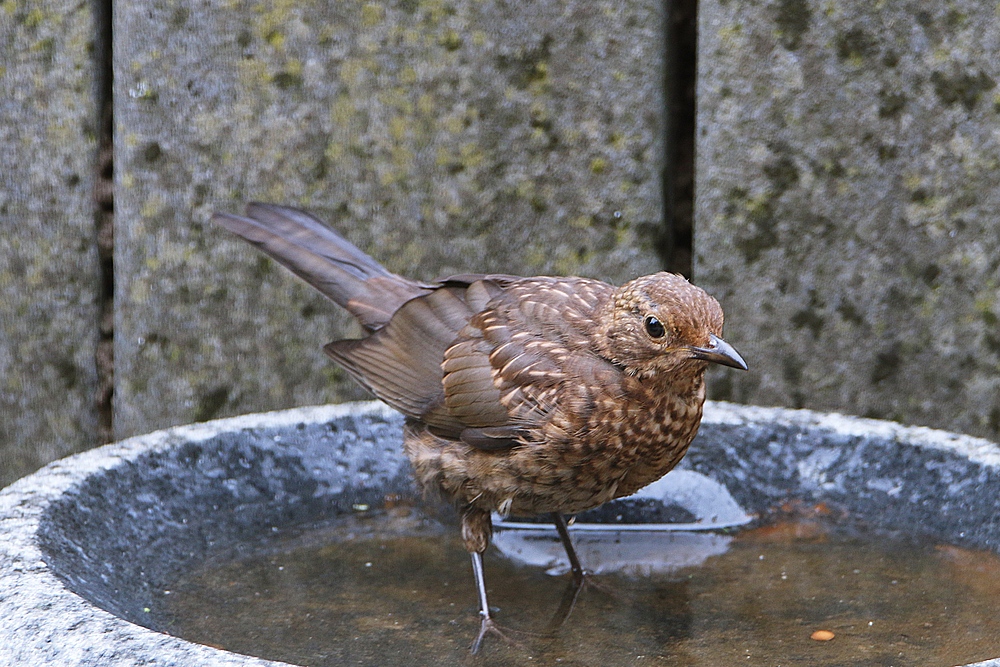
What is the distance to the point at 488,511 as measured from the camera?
2.92 metres

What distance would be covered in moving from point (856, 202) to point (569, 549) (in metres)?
1.83

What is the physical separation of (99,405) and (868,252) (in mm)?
2779

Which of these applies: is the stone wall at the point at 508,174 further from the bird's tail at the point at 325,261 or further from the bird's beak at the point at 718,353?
the bird's beak at the point at 718,353

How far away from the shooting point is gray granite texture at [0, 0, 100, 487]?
13.6 ft

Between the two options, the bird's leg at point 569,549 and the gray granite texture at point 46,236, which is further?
the gray granite texture at point 46,236

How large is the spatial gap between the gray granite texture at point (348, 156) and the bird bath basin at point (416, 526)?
1.01 metres

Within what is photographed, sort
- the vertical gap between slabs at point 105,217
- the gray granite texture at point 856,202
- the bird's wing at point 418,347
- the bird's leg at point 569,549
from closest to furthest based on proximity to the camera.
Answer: the bird's leg at point 569,549 < the bird's wing at point 418,347 < the gray granite texture at point 856,202 < the vertical gap between slabs at point 105,217

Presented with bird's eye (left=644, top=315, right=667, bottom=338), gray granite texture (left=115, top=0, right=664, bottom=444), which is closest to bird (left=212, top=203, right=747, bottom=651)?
bird's eye (left=644, top=315, right=667, bottom=338)

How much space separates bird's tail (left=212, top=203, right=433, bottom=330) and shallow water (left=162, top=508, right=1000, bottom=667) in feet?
1.95

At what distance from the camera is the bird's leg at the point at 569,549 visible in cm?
295

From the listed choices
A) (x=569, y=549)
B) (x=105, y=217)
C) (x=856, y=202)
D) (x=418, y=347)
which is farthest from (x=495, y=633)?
(x=105, y=217)

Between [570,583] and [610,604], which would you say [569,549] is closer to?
[570,583]

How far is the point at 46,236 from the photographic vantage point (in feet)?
14.0

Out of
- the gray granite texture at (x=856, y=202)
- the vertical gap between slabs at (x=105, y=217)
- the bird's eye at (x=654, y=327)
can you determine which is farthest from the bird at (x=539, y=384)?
the vertical gap between slabs at (x=105, y=217)
